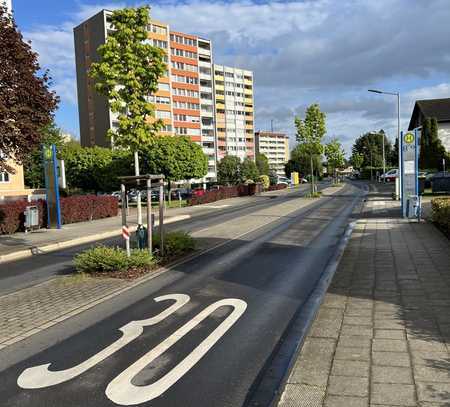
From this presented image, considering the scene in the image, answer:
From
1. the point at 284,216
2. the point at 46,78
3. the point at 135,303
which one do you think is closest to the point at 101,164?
the point at 284,216

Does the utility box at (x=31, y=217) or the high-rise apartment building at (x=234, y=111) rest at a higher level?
the high-rise apartment building at (x=234, y=111)

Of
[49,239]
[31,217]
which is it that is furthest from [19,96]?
[31,217]

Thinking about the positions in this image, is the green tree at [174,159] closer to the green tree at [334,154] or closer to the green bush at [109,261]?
the green tree at [334,154]

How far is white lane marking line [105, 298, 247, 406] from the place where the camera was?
4109 mm

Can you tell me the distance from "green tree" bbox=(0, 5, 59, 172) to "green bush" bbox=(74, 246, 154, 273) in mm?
4746

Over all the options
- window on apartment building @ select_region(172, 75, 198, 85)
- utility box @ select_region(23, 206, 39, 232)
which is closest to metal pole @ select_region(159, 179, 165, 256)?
utility box @ select_region(23, 206, 39, 232)

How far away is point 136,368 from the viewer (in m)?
4.73

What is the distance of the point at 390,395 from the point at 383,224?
537 inches

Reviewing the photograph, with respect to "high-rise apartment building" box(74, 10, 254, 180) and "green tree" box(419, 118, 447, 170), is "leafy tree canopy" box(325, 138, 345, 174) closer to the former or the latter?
"green tree" box(419, 118, 447, 170)

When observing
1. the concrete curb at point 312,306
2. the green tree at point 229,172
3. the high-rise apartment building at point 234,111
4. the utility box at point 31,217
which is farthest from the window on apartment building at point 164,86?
the concrete curb at point 312,306

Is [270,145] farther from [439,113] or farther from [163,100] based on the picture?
[439,113]

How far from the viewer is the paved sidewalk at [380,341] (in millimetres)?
3828

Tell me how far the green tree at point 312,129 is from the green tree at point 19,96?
96.6ft

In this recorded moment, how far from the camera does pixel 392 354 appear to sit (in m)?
4.64
